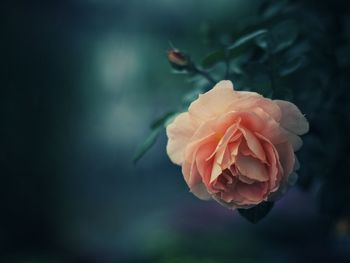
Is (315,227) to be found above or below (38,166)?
below

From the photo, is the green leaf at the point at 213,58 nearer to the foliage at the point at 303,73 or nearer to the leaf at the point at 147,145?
the foliage at the point at 303,73

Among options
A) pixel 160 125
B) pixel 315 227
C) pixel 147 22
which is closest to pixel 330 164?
pixel 160 125

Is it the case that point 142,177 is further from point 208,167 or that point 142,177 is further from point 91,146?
point 208,167

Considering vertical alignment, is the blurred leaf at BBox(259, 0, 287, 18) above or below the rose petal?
above

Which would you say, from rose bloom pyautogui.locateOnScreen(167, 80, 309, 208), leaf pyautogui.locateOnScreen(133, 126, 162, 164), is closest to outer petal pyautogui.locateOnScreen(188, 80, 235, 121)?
rose bloom pyautogui.locateOnScreen(167, 80, 309, 208)

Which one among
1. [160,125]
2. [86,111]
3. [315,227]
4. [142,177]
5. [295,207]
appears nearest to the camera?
[160,125]

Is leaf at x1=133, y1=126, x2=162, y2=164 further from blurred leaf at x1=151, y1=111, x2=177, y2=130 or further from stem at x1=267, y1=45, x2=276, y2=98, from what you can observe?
stem at x1=267, y1=45, x2=276, y2=98

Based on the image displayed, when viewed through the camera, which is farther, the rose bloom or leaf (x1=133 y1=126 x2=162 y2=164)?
leaf (x1=133 y1=126 x2=162 y2=164)
